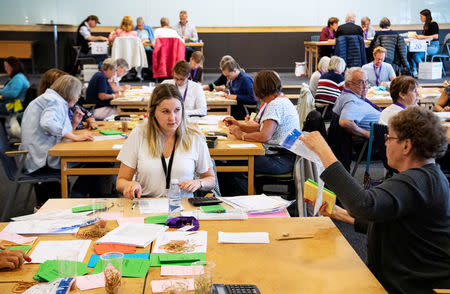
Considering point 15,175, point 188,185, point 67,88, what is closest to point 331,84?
point 67,88

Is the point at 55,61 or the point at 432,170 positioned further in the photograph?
the point at 55,61

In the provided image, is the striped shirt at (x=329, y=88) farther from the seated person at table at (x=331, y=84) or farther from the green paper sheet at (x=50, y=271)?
the green paper sheet at (x=50, y=271)

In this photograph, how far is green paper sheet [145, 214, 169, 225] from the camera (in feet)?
7.89

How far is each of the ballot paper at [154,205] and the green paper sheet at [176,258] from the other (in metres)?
0.56

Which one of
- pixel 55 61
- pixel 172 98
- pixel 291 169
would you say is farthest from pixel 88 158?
pixel 55 61

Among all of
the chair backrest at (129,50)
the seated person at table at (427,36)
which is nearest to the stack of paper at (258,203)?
the chair backrest at (129,50)

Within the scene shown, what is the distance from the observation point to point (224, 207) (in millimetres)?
2586

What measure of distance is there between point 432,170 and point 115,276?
120 centimetres

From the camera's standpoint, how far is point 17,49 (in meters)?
13.4

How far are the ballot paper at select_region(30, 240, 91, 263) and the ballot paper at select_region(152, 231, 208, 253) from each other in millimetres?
283

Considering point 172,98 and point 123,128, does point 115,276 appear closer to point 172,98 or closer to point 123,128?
point 172,98

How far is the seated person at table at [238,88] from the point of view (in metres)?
6.98

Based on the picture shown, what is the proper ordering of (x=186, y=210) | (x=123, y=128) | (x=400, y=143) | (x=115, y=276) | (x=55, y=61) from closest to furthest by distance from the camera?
(x=115, y=276), (x=400, y=143), (x=186, y=210), (x=123, y=128), (x=55, y=61)

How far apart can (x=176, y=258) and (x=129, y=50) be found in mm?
9252
